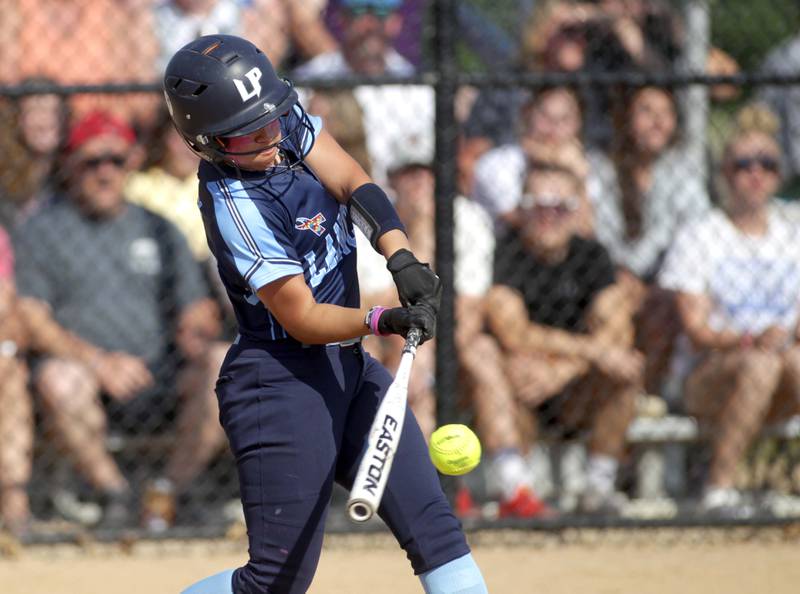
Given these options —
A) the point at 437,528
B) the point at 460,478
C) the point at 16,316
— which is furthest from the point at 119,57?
the point at 437,528

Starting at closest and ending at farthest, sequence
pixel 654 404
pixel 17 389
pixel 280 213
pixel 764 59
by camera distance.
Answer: pixel 280 213
pixel 17 389
pixel 654 404
pixel 764 59

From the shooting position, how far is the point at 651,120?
18.4 feet

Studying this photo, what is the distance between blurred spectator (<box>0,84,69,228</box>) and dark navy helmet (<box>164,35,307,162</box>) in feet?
8.51

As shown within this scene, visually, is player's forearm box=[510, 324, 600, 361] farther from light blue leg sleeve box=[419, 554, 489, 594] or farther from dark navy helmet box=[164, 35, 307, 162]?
dark navy helmet box=[164, 35, 307, 162]

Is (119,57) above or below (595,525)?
above

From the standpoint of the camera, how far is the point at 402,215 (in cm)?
527

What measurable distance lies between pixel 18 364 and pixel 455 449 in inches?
105

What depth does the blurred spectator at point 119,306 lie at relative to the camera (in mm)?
5133

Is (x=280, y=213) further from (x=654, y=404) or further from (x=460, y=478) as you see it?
(x=654, y=404)

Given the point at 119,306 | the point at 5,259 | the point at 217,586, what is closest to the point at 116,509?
the point at 119,306

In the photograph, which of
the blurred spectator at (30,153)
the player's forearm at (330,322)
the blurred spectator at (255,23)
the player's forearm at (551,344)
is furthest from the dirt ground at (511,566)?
the blurred spectator at (255,23)

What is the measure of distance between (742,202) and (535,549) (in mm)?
1758

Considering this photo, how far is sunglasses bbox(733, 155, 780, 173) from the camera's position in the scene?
530cm

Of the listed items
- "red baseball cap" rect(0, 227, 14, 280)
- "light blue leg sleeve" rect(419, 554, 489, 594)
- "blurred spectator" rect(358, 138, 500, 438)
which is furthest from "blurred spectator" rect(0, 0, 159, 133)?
"light blue leg sleeve" rect(419, 554, 489, 594)
